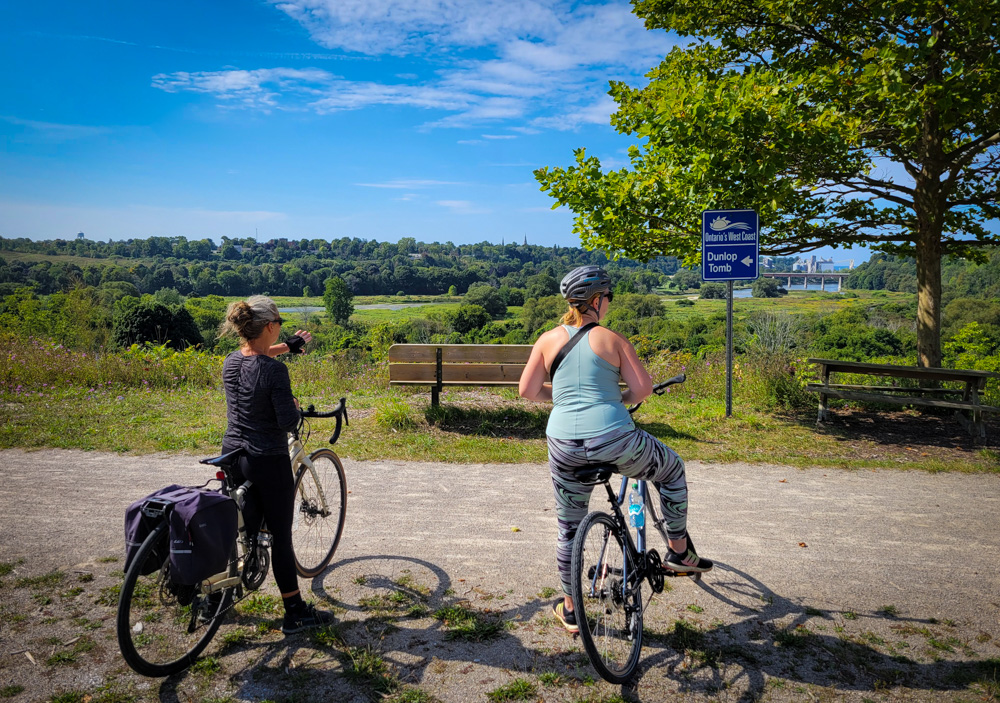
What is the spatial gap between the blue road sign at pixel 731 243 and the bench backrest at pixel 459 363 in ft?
9.35

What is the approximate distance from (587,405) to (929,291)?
873 cm

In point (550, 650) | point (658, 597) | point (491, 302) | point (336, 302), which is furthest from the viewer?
point (336, 302)

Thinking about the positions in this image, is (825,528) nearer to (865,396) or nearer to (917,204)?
(865,396)

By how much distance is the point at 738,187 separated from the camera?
8180 mm

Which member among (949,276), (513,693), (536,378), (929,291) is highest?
(949,276)

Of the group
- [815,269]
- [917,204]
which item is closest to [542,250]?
[815,269]

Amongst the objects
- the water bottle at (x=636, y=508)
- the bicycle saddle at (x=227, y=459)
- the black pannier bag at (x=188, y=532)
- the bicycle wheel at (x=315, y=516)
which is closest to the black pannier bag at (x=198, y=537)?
the black pannier bag at (x=188, y=532)

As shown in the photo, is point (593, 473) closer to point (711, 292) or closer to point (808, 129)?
point (808, 129)

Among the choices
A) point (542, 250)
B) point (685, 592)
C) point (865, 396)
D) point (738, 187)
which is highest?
point (542, 250)

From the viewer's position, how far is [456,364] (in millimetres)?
8578

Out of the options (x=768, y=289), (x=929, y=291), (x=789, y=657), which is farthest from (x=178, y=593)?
(x=768, y=289)

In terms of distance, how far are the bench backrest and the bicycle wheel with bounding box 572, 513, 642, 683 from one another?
17.4 feet

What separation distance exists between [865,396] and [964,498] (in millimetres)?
2700

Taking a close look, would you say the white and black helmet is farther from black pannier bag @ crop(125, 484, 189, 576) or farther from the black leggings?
black pannier bag @ crop(125, 484, 189, 576)
